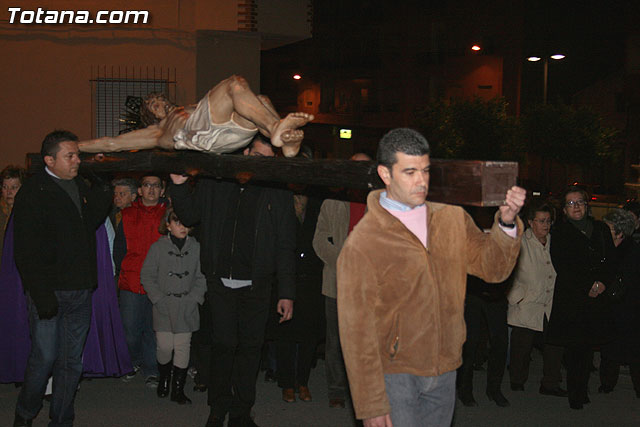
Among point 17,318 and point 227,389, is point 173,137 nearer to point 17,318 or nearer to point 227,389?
point 227,389

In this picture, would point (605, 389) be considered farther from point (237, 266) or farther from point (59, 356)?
point (59, 356)

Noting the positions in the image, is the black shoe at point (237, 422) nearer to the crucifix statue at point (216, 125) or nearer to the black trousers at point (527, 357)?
the crucifix statue at point (216, 125)

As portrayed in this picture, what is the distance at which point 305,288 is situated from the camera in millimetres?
6949

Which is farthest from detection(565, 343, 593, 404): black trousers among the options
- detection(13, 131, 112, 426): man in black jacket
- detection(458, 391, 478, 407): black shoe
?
detection(13, 131, 112, 426): man in black jacket

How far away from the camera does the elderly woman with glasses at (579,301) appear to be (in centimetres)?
676

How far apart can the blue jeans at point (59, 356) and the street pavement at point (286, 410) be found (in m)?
0.67

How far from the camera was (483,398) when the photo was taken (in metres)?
7.02

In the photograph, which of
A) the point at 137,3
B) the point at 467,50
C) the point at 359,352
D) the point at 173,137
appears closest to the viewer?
the point at 359,352

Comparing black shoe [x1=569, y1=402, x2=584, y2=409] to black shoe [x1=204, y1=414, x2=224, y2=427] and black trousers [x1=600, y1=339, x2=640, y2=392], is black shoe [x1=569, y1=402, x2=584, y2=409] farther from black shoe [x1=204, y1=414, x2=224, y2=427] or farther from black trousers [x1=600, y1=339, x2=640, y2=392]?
black shoe [x1=204, y1=414, x2=224, y2=427]

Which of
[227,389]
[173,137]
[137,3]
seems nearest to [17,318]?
[227,389]

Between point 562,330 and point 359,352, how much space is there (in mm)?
3874

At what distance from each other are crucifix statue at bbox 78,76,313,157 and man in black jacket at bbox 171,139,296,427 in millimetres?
463

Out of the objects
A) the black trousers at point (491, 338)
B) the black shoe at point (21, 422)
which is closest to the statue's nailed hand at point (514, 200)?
the black trousers at point (491, 338)

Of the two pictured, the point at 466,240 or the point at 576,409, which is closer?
the point at 466,240
